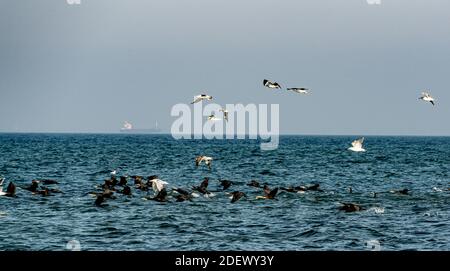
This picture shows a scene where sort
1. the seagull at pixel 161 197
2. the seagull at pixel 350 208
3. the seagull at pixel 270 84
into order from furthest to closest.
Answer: the seagull at pixel 161 197 → the seagull at pixel 350 208 → the seagull at pixel 270 84

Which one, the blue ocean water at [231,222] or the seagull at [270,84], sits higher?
the seagull at [270,84]

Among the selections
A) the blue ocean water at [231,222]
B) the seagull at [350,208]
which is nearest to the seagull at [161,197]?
the blue ocean water at [231,222]

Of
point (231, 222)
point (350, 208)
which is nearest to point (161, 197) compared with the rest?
point (231, 222)

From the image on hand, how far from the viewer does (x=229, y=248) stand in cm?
2519

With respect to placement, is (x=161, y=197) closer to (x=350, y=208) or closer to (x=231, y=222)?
(x=231, y=222)

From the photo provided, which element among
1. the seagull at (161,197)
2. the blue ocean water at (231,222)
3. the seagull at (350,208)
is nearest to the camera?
the blue ocean water at (231,222)

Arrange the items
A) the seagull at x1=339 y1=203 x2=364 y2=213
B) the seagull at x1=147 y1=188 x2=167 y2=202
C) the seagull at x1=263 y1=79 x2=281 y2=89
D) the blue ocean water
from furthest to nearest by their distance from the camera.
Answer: the seagull at x1=147 y1=188 x2=167 y2=202 → the seagull at x1=339 y1=203 x2=364 y2=213 → the seagull at x1=263 y1=79 x2=281 y2=89 → the blue ocean water

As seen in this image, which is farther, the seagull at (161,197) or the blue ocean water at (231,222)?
the seagull at (161,197)

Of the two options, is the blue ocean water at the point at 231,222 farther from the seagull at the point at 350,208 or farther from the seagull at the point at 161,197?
the seagull at the point at 161,197

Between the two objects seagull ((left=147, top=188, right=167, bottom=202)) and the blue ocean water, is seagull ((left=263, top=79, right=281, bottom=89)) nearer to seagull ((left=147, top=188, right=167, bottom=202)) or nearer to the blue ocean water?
the blue ocean water

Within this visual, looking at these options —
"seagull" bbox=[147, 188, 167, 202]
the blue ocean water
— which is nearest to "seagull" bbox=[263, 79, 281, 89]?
the blue ocean water
